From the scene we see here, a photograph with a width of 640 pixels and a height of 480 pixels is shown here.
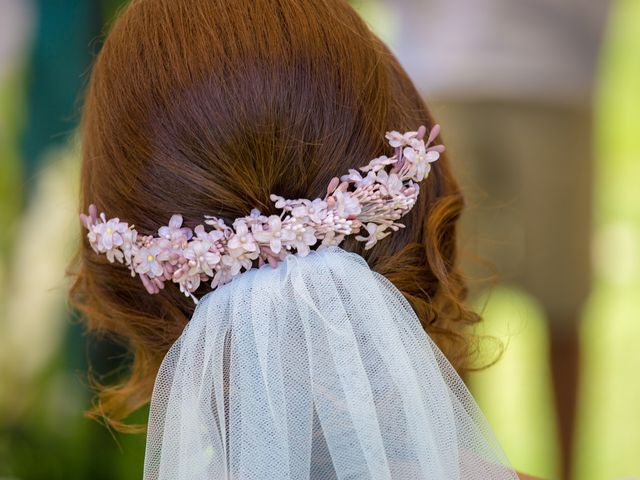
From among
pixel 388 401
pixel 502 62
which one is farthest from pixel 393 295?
pixel 502 62

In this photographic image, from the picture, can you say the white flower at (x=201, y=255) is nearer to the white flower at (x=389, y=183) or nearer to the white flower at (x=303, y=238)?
the white flower at (x=303, y=238)

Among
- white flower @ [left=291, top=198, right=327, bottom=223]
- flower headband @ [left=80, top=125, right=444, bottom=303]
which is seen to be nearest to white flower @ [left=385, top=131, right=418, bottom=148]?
flower headband @ [left=80, top=125, right=444, bottom=303]

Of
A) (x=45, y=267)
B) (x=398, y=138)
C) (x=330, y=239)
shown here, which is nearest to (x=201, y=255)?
(x=330, y=239)

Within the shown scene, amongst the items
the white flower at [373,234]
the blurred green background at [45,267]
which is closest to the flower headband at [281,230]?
the white flower at [373,234]

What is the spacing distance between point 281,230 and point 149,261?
0.16 meters

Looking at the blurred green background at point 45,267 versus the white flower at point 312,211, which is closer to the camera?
the white flower at point 312,211

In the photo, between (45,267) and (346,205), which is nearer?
(346,205)

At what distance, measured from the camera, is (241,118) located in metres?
0.97

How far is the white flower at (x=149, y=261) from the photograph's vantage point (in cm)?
100

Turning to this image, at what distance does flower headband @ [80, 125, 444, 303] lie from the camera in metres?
0.97

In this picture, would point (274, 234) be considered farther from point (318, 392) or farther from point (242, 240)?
point (318, 392)

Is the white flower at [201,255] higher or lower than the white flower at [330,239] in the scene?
higher

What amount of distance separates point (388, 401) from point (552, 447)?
2284 mm

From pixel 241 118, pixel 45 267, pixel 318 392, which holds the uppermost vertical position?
pixel 241 118
